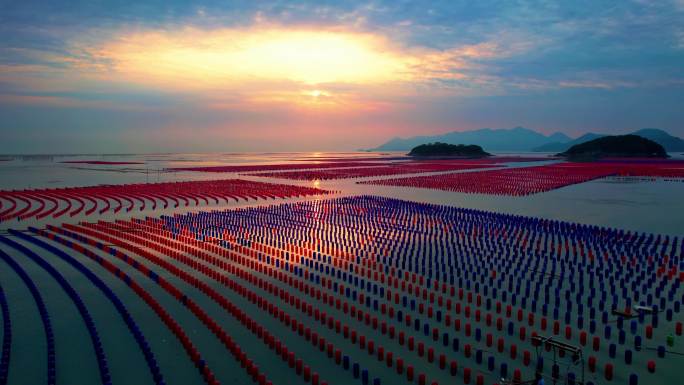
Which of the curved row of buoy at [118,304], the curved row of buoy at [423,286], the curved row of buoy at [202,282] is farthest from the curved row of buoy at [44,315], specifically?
the curved row of buoy at [202,282]

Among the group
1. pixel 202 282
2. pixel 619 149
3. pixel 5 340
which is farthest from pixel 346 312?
pixel 619 149

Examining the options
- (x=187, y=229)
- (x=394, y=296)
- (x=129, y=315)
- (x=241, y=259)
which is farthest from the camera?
(x=187, y=229)

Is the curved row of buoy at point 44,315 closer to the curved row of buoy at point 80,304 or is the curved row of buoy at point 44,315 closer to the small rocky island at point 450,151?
the curved row of buoy at point 80,304

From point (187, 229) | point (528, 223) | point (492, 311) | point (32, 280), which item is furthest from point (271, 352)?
point (528, 223)

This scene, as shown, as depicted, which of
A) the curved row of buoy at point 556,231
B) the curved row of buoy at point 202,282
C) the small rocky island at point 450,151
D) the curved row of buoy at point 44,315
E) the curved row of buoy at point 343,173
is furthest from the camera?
the small rocky island at point 450,151

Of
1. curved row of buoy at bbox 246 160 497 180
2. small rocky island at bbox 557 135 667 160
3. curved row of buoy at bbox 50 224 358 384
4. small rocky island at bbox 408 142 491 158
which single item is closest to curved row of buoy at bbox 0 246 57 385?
curved row of buoy at bbox 50 224 358 384

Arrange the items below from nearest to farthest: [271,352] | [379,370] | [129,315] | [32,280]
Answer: [379,370]
[271,352]
[129,315]
[32,280]

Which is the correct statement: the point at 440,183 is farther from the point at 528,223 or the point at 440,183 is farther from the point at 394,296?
the point at 394,296
